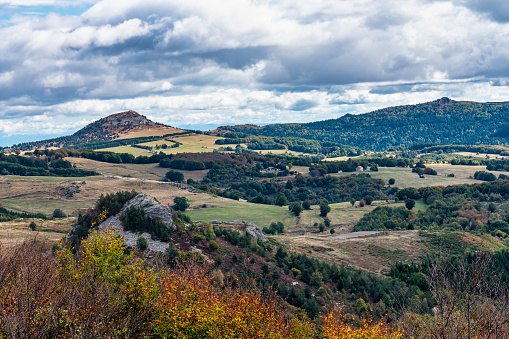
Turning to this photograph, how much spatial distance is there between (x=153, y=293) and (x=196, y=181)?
508ft

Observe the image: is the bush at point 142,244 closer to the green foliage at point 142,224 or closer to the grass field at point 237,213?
the green foliage at point 142,224

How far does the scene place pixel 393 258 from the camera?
230 feet

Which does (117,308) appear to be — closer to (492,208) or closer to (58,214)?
(58,214)

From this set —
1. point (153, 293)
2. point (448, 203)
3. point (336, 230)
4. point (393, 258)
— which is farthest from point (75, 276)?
point (448, 203)

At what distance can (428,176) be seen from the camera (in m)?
174

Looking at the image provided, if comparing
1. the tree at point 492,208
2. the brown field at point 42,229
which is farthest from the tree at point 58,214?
the tree at point 492,208

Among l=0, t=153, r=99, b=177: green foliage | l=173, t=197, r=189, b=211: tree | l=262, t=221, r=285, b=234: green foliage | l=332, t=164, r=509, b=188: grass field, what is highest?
l=0, t=153, r=99, b=177: green foliage

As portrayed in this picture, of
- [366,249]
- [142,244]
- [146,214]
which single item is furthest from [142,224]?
[366,249]

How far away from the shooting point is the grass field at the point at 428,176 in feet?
520

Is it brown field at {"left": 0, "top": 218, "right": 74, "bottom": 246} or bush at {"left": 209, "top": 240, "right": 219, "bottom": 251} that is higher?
brown field at {"left": 0, "top": 218, "right": 74, "bottom": 246}

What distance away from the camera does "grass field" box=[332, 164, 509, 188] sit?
520ft

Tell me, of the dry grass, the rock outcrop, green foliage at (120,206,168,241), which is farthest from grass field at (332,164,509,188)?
green foliage at (120,206,168,241)

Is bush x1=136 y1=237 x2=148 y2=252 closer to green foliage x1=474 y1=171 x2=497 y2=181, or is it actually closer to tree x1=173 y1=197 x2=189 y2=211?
tree x1=173 y1=197 x2=189 y2=211

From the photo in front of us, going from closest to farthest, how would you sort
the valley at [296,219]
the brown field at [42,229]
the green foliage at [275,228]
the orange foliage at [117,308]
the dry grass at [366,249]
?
the orange foliage at [117,308] → the valley at [296,219] → the brown field at [42,229] → the dry grass at [366,249] → the green foliage at [275,228]
